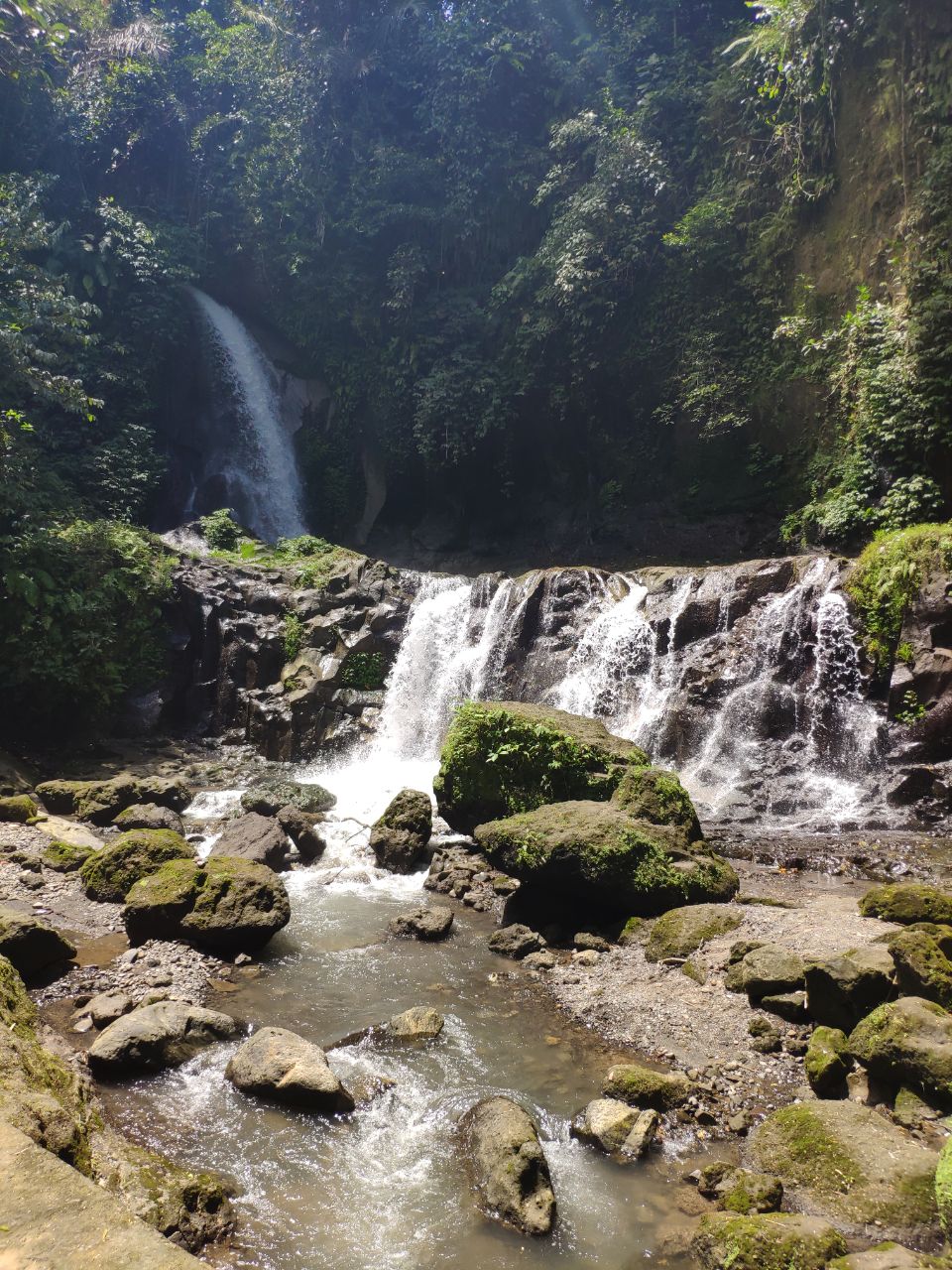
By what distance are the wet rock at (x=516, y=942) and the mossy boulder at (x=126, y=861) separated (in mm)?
3416

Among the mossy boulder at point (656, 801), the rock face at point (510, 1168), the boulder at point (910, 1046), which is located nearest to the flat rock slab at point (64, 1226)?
the rock face at point (510, 1168)

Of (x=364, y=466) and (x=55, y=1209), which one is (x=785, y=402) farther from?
(x=55, y=1209)

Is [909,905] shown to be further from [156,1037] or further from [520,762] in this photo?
[156,1037]

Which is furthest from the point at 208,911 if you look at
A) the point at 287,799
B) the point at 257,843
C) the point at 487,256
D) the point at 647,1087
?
the point at 487,256

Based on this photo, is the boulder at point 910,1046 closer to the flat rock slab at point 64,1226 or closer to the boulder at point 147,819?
the flat rock slab at point 64,1226

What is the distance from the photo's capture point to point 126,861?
8086 millimetres

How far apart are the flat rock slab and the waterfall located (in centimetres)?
2470

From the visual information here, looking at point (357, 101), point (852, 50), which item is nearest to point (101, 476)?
point (357, 101)

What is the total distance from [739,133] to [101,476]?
2057 centimetres

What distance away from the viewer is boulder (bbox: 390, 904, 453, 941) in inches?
289

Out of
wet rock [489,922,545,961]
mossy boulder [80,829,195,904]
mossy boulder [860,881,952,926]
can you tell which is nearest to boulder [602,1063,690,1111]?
wet rock [489,922,545,961]

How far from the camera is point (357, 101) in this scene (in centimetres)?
2789

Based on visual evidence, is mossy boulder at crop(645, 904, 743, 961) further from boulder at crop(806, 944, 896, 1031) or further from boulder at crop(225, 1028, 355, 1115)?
boulder at crop(225, 1028, 355, 1115)

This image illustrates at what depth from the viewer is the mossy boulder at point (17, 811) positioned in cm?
1035
